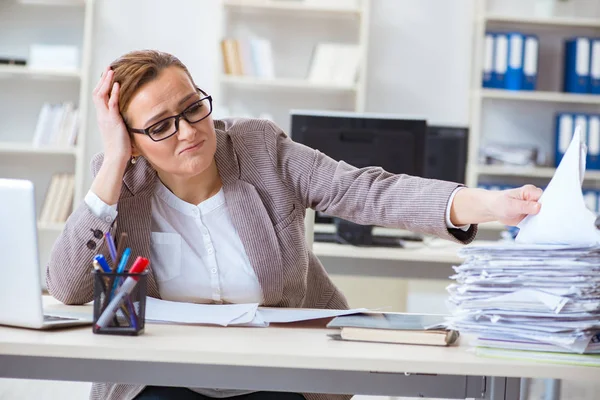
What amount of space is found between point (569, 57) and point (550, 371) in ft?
13.9

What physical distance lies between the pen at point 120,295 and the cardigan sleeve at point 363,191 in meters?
0.46

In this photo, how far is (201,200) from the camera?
162 centimetres

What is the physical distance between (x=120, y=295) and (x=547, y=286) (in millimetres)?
604

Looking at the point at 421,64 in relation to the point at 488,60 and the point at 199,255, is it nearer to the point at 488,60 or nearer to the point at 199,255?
the point at 488,60

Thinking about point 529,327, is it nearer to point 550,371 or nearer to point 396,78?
point 550,371

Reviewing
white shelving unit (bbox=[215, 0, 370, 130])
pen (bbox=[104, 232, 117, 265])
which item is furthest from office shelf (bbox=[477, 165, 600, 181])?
pen (bbox=[104, 232, 117, 265])

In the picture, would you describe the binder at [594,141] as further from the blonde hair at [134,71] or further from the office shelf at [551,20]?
the blonde hair at [134,71]

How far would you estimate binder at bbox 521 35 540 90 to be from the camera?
15.6 ft

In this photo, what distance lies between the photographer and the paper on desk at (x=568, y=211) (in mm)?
1125

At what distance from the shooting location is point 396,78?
5.14 metres

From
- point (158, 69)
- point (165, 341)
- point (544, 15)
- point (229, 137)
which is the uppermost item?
point (544, 15)

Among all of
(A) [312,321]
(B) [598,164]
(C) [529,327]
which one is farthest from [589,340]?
(B) [598,164]

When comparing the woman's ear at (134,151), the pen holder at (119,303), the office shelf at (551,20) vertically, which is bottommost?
the pen holder at (119,303)

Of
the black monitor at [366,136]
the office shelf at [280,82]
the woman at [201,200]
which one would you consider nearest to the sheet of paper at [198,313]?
the woman at [201,200]
